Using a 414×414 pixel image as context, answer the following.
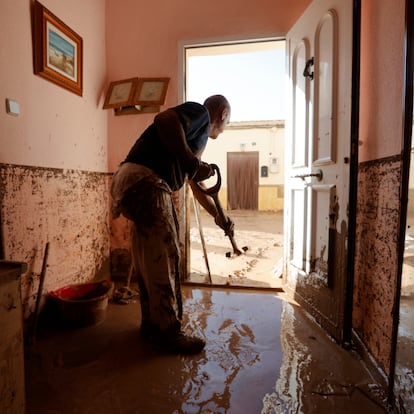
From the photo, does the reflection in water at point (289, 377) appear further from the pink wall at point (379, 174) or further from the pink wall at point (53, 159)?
the pink wall at point (53, 159)

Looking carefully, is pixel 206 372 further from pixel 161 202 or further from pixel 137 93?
pixel 137 93

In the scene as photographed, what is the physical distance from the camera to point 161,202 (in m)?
1.50

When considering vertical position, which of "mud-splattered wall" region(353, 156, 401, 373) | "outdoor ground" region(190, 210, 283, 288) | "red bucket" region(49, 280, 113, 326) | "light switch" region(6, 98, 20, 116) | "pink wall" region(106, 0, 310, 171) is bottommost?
"outdoor ground" region(190, 210, 283, 288)

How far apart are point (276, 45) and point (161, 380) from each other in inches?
107

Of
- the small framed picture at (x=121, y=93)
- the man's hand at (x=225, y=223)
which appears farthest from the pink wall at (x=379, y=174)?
the small framed picture at (x=121, y=93)

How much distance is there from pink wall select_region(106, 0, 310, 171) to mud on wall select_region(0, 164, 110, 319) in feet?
1.75

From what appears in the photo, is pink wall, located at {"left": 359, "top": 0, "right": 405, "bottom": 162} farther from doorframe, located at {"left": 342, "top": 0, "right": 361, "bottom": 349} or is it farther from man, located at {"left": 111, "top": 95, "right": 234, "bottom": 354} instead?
man, located at {"left": 111, "top": 95, "right": 234, "bottom": 354}

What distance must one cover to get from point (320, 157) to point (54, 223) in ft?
6.02

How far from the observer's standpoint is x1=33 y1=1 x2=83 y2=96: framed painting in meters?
1.84

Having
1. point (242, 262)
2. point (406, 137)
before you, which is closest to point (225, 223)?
point (406, 137)

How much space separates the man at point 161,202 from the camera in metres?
1.46

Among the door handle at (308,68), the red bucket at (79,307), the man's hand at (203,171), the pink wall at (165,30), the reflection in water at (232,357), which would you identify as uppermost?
the pink wall at (165,30)

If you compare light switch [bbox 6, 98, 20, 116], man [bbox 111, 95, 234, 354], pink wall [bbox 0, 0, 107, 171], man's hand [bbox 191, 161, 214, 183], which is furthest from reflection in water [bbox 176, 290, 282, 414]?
light switch [bbox 6, 98, 20, 116]

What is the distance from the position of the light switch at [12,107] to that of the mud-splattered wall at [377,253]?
1939 millimetres
